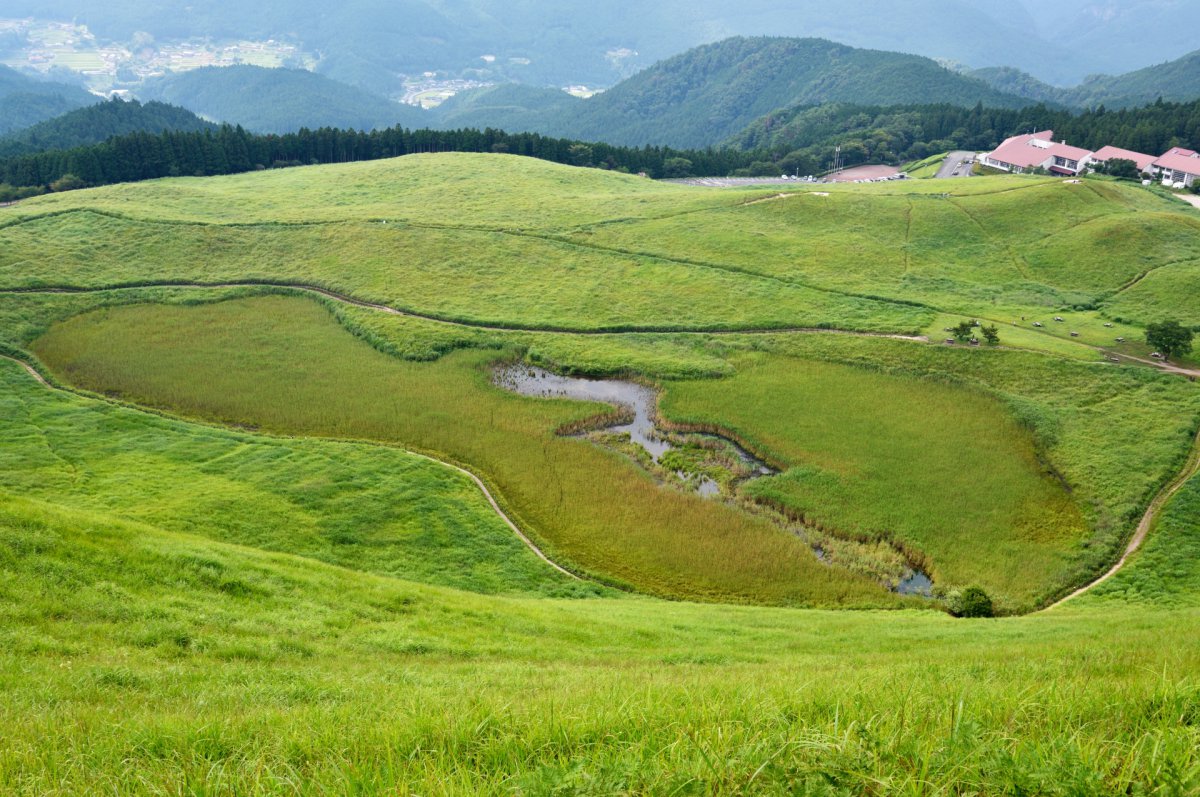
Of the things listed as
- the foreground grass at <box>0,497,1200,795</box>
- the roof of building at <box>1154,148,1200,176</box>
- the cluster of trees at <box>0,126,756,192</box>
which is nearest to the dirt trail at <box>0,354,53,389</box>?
the foreground grass at <box>0,497,1200,795</box>

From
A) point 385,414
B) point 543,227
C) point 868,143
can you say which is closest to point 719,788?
point 385,414

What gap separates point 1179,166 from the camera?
4808 inches

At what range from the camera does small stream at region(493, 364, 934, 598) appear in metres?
40.7

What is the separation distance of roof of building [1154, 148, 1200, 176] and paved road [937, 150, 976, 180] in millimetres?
30360

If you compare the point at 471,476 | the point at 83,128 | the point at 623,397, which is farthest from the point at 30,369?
the point at 83,128

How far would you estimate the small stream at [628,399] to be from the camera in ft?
133

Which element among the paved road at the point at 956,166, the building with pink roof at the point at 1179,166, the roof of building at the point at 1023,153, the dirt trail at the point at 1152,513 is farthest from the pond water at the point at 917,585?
the roof of building at the point at 1023,153

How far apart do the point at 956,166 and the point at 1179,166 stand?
35632 millimetres

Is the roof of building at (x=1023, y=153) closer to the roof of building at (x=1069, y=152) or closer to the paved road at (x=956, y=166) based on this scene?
the roof of building at (x=1069, y=152)

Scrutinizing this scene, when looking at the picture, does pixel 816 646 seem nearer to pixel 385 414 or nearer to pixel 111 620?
pixel 111 620

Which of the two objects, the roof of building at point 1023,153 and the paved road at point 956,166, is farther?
the paved road at point 956,166

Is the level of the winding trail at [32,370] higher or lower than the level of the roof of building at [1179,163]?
lower

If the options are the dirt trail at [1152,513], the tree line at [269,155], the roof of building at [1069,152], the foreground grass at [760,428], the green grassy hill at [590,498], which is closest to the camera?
the green grassy hill at [590,498]

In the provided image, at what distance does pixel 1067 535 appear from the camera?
113 feet
